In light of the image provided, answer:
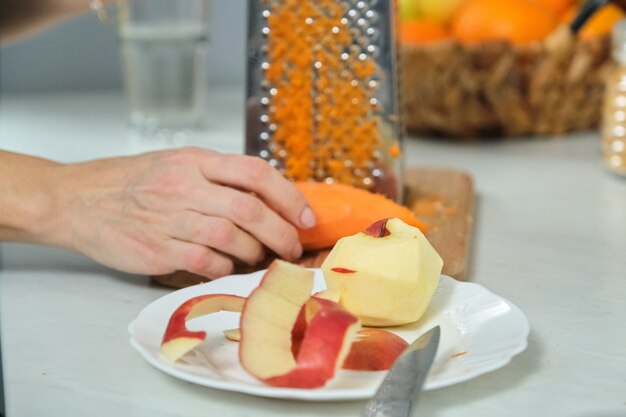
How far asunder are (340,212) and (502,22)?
737mm

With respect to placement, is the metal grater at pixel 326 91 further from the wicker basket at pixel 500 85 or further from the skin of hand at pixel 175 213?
the wicker basket at pixel 500 85

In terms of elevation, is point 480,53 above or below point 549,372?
above

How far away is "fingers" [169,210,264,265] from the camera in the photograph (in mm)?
999

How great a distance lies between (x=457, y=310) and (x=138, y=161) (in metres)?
0.39

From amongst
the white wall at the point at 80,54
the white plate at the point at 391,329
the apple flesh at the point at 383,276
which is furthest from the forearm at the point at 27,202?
the white wall at the point at 80,54

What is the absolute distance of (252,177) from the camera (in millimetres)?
1014

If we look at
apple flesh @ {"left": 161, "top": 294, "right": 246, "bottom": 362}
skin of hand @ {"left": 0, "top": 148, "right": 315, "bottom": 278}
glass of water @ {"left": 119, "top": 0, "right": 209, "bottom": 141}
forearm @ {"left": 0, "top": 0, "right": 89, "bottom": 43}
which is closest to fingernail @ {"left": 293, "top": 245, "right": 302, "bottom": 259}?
skin of hand @ {"left": 0, "top": 148, "right": 315, "bottom": 278}

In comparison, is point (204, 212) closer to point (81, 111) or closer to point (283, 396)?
point (283, 396)

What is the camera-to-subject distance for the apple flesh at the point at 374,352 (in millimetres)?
756

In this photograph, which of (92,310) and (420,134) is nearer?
(92,310)

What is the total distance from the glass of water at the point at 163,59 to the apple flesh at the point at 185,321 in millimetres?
1058

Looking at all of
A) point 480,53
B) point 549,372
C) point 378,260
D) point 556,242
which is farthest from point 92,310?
point 480,53

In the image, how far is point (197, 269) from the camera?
39.5 inches

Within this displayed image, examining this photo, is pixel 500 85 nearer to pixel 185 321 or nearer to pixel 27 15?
pixel 27 15
